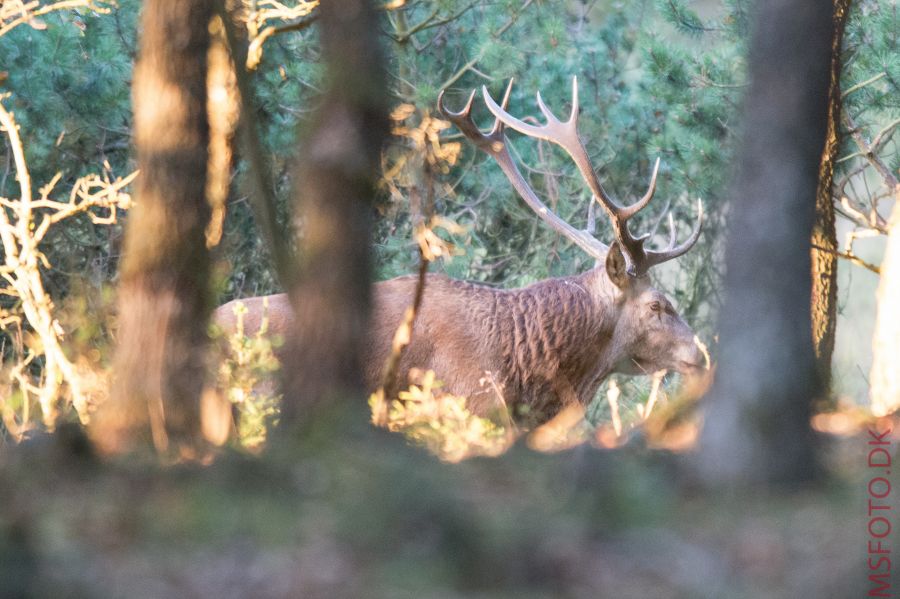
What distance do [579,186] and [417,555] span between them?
30.0ft

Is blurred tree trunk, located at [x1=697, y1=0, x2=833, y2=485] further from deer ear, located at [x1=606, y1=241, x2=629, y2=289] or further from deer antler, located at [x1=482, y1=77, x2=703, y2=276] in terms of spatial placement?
deer ear, located at [x1=606, y1=241, x2=629, y2=289]

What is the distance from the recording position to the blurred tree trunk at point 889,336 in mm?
5090

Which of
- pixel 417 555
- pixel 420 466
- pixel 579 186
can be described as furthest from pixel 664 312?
pixel 417 555

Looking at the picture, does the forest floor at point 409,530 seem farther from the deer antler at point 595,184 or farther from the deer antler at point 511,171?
the deer antler at point 511,171

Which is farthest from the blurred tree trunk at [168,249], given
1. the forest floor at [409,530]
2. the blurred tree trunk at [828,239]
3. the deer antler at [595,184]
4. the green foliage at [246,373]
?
the deer antler at [595,184]

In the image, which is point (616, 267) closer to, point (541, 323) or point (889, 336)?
point (541, 323)

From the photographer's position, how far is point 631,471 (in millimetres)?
3590

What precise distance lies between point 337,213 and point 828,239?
3.20 m

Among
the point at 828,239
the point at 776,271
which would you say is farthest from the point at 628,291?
the point at 776,271

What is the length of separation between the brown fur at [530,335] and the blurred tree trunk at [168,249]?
8.99 feet

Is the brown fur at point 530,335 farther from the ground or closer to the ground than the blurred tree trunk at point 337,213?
closer to the ground

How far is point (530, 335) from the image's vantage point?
27.9ft

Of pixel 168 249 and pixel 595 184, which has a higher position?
pixel 595 184

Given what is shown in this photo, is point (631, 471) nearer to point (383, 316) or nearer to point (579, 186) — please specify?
point (383, 316)
